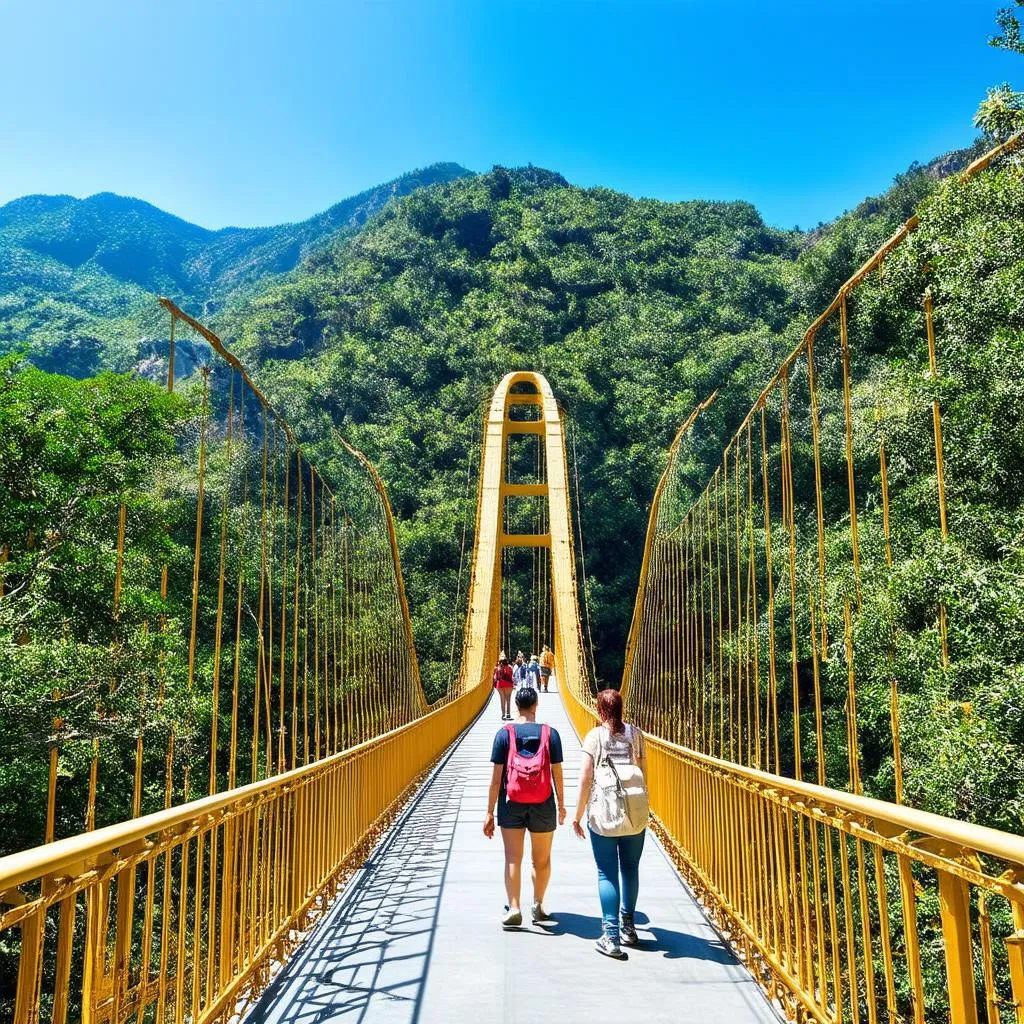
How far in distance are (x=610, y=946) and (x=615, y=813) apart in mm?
476

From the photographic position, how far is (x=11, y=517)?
9.08m

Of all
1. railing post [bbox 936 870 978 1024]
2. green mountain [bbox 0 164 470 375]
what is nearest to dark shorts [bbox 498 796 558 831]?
railing post [bbox 936 870 978 1024]

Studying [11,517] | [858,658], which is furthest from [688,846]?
[11,517]

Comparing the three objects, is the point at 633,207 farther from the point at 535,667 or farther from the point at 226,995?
the point at 226,995

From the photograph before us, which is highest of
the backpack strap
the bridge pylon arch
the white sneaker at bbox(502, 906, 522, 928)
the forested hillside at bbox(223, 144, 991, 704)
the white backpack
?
the forested hillside at bbox(223, 144, 991, 704)

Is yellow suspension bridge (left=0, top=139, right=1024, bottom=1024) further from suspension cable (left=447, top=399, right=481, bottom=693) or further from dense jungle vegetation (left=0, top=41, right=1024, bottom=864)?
suspension cable (left=447, top=399, right=481, bottom=693)

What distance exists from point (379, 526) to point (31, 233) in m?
78.6

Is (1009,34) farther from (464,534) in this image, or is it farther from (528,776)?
(464,534)

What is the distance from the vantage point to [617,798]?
367 centimetres

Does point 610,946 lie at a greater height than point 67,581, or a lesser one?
lesser

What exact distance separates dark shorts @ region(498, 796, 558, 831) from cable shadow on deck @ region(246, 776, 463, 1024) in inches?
21.7

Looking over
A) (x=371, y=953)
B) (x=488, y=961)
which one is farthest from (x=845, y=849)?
(x=371, y=953)

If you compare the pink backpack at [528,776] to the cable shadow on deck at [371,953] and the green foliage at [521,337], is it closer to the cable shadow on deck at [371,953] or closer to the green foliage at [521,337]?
the cable shadow on deck at [371,953]

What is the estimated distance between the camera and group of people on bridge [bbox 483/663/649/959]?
3.63m
